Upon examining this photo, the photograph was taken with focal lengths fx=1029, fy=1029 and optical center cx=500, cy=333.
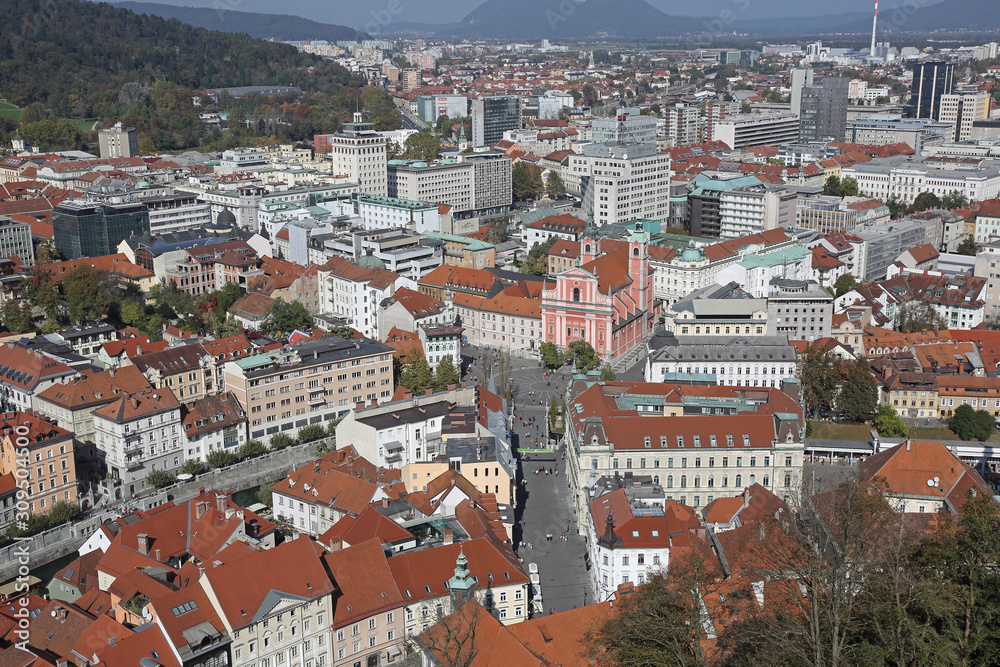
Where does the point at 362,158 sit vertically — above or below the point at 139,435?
above

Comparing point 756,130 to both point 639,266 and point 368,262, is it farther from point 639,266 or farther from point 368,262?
point 368,262

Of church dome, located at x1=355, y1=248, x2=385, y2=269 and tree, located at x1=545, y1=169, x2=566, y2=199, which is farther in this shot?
tree, located at x1=545, y1=169, x2=566, y2=199

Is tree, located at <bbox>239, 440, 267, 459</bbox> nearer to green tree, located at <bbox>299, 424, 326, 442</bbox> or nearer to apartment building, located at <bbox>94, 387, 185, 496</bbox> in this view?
green tree, located at <bbox>299, 424, 326, 442</bbox>

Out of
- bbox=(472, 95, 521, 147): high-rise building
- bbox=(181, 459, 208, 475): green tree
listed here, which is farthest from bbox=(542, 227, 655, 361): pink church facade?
bbox=(472, 95, 521, 147): high-rise building

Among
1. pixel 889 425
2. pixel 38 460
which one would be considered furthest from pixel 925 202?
pixel 38 460

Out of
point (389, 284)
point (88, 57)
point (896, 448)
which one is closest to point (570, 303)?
point (389, 284)

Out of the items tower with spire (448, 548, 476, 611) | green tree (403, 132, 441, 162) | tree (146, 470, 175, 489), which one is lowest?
tree (146, 470, 175, 489)

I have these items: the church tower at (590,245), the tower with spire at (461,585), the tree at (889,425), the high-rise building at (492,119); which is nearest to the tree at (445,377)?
the church tower at (590,245)
